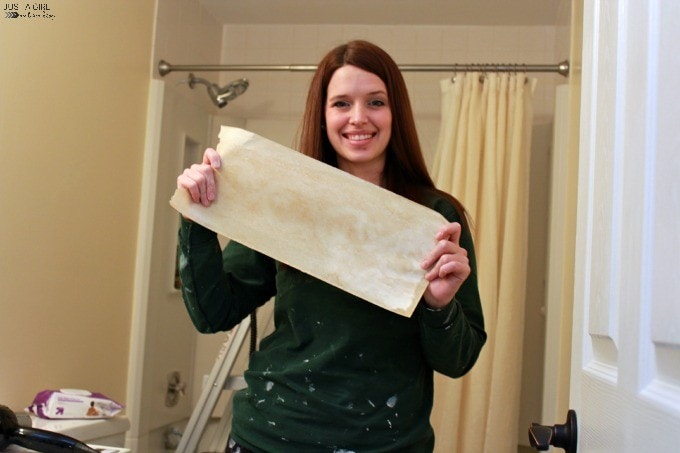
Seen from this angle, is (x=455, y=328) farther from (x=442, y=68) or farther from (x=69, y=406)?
(x=442, y=68)

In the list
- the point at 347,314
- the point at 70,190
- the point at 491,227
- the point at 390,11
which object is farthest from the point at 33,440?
the point at 390,11

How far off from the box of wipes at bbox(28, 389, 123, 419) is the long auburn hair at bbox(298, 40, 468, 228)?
869 millimetres

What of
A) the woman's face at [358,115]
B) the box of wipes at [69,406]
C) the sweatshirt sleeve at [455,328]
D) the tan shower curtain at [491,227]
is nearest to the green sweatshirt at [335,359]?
the sweatshirt sleeve at [455,328]

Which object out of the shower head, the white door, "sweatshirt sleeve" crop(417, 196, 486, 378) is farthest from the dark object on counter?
the shower head

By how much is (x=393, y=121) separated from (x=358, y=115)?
0.26 ft

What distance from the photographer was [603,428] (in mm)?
623

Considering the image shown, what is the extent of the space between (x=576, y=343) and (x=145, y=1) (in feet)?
6.76

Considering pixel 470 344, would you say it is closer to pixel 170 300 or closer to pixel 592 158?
pixel 592 158

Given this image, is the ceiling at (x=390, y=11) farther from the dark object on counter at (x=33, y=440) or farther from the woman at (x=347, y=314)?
the dark object on counter at (x=33, y=440)

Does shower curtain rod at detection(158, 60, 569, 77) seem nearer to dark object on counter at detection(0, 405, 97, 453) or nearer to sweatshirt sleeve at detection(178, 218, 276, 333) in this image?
sweatshirt sleeve at detection(178, 218, 276, 333)

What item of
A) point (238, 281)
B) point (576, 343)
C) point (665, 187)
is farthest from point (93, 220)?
point (665, 187)

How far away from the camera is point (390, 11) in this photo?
2891mm

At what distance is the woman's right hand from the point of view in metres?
0.93

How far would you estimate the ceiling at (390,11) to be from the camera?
2775 millimetres
